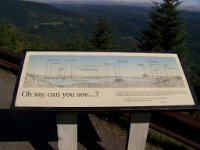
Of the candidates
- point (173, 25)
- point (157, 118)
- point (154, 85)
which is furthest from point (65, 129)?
point (173, 25)

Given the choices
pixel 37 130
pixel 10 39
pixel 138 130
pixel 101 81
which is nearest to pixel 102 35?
pixel 10 39

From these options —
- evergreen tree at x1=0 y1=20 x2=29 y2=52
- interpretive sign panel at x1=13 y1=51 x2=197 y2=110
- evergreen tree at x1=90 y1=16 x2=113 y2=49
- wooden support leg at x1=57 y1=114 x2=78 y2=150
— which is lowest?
evergreen tree at x1=90 y1=16 x2=113 y2=49

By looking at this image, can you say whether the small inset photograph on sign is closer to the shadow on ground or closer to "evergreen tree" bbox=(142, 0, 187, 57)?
the shadow on ground

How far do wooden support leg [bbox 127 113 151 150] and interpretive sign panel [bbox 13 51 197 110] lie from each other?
318mm

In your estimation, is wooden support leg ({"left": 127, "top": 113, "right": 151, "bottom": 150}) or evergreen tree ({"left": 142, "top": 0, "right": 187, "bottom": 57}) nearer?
wooden support leg ({"left": 127, "top": 113, "right": 151, "bottom": 150})

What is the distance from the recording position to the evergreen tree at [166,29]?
41.5 m

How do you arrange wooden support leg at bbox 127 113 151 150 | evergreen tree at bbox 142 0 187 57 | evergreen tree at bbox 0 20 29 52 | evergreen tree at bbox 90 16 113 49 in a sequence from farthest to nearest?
1. evergreen tree at bbox 90 16 113 49
2. evergreen tree at bbox 142 0 187 57
3. evergreen tree at bbox 0 20 29 52
4. wooden support leg at bbox 127 113 151 150

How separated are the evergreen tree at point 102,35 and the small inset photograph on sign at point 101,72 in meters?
48.0

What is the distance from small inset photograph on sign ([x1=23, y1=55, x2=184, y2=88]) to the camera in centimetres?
392

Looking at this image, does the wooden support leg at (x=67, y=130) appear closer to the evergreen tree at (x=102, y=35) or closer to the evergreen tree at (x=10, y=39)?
the evergreen tree at (x=10, y=39)

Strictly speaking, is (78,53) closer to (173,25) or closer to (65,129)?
(65,129)

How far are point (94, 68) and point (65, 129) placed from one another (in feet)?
2.30

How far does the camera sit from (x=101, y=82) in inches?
155

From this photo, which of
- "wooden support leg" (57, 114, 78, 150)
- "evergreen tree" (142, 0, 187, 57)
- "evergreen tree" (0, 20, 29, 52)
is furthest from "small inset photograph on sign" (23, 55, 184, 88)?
"evergreen tree" (142, 0, 187, 57)
